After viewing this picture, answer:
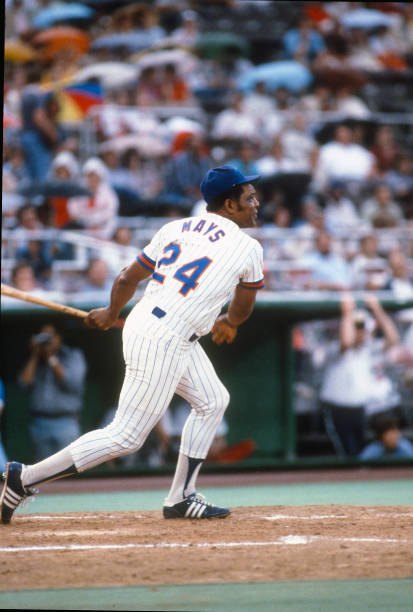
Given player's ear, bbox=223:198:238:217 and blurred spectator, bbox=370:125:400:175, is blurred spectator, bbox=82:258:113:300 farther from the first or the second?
blurred spectator, bbox=370:125:400:175

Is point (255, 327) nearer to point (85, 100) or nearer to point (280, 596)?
point (85, 100)

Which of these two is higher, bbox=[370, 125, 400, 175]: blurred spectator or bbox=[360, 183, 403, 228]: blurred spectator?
bbox=[370, 125, 400, 175]: blurred spectator

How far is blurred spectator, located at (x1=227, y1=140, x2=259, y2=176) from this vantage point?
458 inches

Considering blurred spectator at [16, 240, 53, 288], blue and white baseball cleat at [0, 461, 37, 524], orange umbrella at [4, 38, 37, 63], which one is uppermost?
orange umbrella at [4, 38, 37, 63]

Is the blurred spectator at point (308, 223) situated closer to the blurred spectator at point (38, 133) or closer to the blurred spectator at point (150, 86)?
the blurred spectator at point (150, 86)

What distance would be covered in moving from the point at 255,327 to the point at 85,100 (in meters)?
4.72

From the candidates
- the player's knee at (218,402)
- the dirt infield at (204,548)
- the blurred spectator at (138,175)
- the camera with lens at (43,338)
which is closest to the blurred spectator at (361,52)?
the blurred spectator at (138,175)

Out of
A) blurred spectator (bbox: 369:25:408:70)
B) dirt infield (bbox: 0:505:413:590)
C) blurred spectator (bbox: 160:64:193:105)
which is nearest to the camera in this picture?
dirt infield (bbox: 0:505:413:590)

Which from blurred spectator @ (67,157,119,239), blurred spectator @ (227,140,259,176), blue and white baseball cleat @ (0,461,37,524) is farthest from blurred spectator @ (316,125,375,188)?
blue and white baseball cleat @ (0,461,37,524)

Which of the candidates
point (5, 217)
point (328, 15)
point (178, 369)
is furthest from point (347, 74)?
point (178, 369)

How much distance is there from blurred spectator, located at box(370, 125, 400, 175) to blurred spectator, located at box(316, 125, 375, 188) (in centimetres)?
63

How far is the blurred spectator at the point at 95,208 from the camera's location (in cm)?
1048

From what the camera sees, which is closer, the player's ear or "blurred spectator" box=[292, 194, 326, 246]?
the player's ear

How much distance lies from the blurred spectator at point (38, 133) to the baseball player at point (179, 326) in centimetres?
643
